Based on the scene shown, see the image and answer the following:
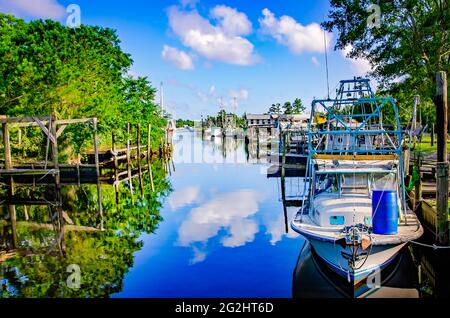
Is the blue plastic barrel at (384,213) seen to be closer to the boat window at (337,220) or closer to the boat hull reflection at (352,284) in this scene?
the boat window at (337,220)

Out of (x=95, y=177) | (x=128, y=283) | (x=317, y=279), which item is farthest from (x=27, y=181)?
(x=317, y=279)

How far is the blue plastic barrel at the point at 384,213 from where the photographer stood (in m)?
11.9

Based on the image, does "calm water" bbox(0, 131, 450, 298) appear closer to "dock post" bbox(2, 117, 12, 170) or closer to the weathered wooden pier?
the weathered wooden pier

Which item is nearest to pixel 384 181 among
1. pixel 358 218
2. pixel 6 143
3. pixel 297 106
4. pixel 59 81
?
pixel 358 218

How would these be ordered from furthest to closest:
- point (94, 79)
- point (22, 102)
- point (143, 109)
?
point (143, 109), point (94, 79), point (22, 102)

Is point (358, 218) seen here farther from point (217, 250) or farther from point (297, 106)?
point (297, 106)

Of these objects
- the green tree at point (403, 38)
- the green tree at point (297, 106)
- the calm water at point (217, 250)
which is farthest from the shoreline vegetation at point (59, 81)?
the green tree at point (297, 106)

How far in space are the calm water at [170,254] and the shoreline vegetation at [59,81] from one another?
9469 millimetres

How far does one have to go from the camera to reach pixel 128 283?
12.2 meters

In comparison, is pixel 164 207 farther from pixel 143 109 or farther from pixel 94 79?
pixel 143 109

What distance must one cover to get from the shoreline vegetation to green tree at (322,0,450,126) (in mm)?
20516

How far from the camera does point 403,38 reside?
26281 mm

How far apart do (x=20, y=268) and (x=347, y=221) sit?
33.6ft

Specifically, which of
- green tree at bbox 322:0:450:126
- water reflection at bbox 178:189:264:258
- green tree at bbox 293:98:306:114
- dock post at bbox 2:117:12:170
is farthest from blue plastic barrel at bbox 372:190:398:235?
green tree at bbox 293:98:306:114
